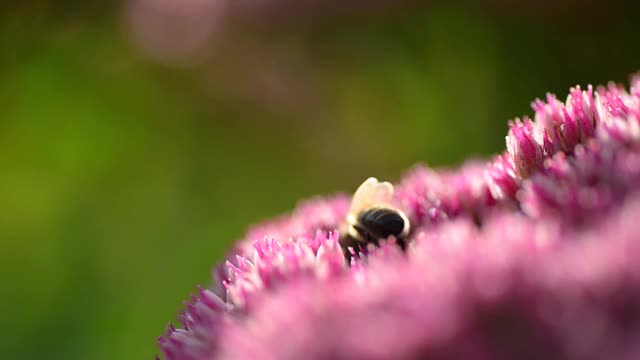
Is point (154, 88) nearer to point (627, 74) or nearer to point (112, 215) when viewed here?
point (112, 215)

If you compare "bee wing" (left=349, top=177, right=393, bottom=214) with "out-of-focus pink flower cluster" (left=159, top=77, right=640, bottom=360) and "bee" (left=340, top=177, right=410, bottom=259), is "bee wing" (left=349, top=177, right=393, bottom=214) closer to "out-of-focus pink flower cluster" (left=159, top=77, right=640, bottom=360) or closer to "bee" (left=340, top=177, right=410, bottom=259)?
"bee" (left=340, top=177, right=410, bottom=259)

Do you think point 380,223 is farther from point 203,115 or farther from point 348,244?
point 203,115

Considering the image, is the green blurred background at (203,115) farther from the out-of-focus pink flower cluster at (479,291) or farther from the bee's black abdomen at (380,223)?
the out-of-focus pink flower cluster at (479,291)

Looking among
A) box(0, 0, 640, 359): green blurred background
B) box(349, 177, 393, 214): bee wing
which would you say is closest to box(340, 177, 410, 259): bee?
box(349, 177, 393, 214): bee wing

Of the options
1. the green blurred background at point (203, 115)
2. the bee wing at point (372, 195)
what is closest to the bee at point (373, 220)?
the bee wing at point (372, 195)

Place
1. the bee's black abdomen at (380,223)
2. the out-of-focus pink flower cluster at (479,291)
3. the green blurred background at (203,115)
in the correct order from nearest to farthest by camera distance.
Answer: the out-of-focus pink flower cluster at (479,291) < the bee's black abdomen at (380,223) < the green blurred background at (203,115)

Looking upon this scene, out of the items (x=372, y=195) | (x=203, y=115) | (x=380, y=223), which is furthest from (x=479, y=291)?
(x=203, y=115)
